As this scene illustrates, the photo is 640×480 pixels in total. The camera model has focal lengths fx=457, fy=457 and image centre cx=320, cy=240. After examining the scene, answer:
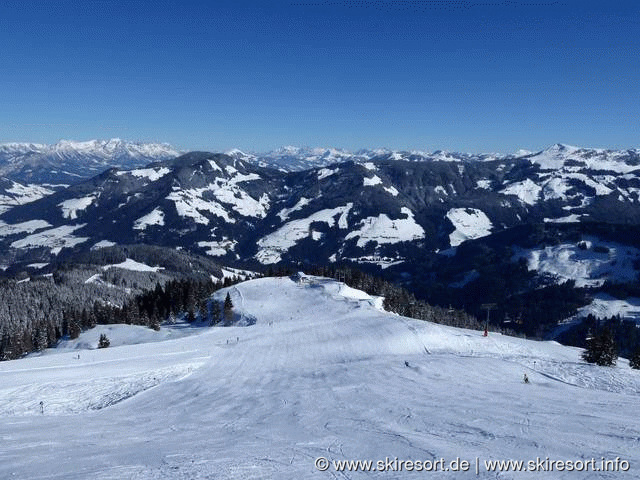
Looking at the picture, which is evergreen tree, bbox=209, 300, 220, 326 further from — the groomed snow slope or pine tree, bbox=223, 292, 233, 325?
the groomed snow slope

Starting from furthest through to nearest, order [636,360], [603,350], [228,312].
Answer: [228,312] → [636,360] → [603,350]

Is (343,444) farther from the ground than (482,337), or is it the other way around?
(343,444)

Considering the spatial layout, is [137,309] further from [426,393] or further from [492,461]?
[492,461]

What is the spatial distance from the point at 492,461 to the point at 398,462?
395 centimetres

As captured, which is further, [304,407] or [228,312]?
[228,312]

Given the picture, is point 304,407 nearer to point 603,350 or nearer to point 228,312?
point 603,350

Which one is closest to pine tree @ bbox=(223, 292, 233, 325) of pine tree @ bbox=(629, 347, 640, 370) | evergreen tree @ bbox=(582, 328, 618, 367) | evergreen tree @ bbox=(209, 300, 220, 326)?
evergreen tree @ bbox=(209, 300, 220, 326)

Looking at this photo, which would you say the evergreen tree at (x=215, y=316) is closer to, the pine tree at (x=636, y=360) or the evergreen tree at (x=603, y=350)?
the evergreen tree at (x=603, y=350)

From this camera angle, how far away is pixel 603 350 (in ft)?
178

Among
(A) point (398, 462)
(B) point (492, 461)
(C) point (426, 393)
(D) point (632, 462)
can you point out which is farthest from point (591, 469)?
(C) point (426, 393)

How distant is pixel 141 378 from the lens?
46.7 metres

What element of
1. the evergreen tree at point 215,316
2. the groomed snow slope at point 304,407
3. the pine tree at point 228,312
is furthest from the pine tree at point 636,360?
the evergreen tree at point 215,316

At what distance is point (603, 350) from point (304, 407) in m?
40.5

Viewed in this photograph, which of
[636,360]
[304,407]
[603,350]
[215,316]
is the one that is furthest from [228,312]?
[636,360]
